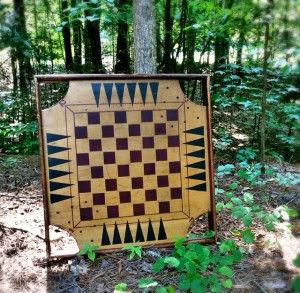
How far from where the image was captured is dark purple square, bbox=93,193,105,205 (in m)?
2.06

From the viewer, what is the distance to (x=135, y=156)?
2.12 metres

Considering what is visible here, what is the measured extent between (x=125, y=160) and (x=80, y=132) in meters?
0.36

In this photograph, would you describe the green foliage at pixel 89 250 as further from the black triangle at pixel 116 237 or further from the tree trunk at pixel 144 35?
the tree trunk at pixel 144 35

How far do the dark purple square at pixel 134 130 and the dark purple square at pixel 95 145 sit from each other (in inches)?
8.8

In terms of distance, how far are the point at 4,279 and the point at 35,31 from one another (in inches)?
215

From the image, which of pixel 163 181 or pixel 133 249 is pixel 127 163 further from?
pixel 133 249

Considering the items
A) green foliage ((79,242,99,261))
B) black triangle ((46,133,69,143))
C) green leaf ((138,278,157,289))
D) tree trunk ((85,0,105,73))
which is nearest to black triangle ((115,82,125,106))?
black triangle ((46,133,69,143))

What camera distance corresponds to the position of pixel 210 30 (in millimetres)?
4047

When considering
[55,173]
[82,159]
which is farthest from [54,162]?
[82,159]

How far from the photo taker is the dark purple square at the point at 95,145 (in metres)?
2.05

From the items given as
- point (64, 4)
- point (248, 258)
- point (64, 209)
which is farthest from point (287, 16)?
point (64, 4)

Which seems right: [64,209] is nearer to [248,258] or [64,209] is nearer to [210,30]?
[248,258]

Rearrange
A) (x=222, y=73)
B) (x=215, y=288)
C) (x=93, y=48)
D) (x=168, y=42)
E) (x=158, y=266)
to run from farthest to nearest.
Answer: (x=93, y=48)
(x=168, y=42)
(x=222, y=73)
(x=158, y=266)
(x=215, y=288)

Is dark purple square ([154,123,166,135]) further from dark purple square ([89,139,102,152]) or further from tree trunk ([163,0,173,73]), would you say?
tree trunk ([163,0,173,73])
